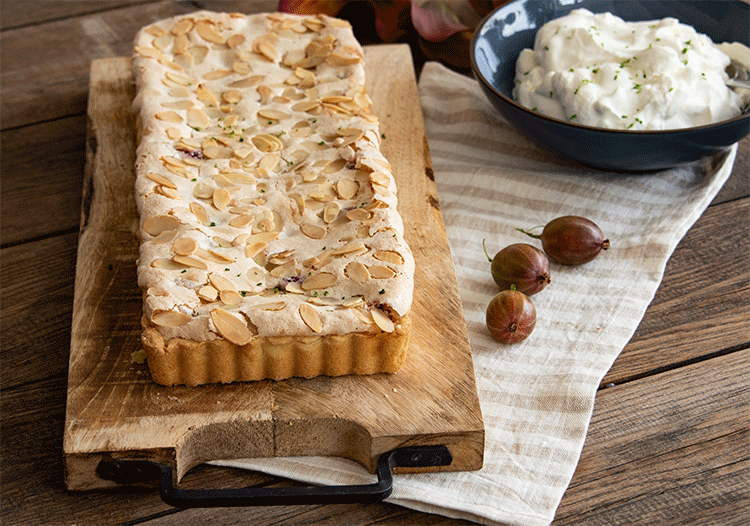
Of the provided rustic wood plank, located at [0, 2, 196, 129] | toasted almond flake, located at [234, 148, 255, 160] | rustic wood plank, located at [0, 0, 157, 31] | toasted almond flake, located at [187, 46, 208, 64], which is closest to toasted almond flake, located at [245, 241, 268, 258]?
toasted almond flake, located at [234, 148, 255, 160]

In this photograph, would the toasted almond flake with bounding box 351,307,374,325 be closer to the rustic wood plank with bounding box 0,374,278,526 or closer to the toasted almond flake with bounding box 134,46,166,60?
the rustic wood plank with bounding box 0,374,278,526

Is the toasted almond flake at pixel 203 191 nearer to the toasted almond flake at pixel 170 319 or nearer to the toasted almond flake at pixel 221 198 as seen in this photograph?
the toasted almond flake at pixel 221 198

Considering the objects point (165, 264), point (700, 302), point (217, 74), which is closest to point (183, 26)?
point (217, 74)

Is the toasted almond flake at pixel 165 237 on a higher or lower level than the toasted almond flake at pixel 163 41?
lower

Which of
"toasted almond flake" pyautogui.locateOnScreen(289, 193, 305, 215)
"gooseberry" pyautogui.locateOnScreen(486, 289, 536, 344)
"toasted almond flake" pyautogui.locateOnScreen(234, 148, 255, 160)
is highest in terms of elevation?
"toasted almond flake" pyautogui.locateOnScreen(234, 148, 255, 160)

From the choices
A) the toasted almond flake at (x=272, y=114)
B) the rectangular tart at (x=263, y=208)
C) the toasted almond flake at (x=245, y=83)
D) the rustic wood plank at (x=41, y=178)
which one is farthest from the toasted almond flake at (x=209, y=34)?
the rustic wood plank at (x=41, y=178)

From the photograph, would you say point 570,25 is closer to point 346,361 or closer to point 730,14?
point 730,14

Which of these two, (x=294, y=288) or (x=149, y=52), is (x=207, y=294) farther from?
(x=149, y=52)

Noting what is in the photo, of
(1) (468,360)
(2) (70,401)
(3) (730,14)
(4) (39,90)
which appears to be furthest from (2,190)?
(3) (730,14)
